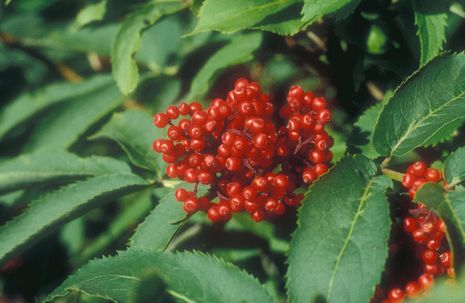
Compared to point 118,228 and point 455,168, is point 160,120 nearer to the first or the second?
point 455,168

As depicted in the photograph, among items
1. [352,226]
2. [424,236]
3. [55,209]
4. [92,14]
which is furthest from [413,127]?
[92,14]

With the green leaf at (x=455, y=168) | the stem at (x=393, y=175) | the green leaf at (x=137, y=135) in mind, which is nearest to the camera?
the green leaf at (x=455, y=168)

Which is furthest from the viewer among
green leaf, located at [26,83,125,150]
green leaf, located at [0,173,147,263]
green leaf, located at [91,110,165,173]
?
green leaf, located at [26,83,125,150]

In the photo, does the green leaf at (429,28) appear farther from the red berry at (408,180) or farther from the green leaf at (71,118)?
the green leaf at (71,118)

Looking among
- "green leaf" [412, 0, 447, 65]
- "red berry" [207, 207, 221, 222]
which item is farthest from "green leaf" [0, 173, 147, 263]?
"green leaf" [412, 0, 447, 65]

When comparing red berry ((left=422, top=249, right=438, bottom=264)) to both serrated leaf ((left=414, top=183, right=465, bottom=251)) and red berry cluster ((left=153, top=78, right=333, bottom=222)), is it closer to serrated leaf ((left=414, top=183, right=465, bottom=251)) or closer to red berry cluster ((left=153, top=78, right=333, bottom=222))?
serrated leaf ((left=414, top=183, right=465, bottom=251))

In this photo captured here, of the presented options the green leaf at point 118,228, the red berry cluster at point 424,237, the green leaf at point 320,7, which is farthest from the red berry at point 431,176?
the green leaf at point 118,228

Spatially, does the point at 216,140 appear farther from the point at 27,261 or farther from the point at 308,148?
the point at 27,261

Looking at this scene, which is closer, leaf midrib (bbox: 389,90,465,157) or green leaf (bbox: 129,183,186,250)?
leaf midrib (bbox: 389,90,465,157)
